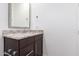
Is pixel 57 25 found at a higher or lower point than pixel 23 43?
higher

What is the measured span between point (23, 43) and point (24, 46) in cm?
6

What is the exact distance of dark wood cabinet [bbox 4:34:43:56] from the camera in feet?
4.32

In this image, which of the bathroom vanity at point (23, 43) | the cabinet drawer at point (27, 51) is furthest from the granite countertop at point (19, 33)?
the cabinet drawer at point (27, 51)

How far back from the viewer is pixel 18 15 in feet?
5.03

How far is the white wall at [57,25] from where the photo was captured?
163 centimetres

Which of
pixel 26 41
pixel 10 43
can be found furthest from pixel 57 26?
pixel 10 43

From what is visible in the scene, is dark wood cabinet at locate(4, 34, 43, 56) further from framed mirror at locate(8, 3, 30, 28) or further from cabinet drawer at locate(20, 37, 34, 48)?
framed mirror at locate(8, 3, 30, 28)

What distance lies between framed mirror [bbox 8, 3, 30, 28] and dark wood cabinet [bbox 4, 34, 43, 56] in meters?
0.23

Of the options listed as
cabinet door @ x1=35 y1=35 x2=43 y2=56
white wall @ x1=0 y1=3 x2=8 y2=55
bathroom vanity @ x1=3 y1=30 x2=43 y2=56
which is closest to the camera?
bathroom vanity @ x1=3 y1=30 x2=43 y2=56

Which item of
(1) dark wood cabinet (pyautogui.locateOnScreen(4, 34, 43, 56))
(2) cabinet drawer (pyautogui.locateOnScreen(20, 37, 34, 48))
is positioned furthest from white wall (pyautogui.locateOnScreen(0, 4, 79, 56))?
(2) cabinet drawer (pyautogui.locateOnScreen(20, 37, 34, 48))

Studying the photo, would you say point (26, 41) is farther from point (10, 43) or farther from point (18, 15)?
point (18, 15)

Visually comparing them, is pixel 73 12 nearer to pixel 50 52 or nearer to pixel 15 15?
pixel 50 52

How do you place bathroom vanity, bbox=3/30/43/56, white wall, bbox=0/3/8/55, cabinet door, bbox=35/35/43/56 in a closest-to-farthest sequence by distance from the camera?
bathroom vanity, bbox=3/30/43/56 → white wall, bbox=0/3/8/55 → cabinet door, bbox=35/35/43/56

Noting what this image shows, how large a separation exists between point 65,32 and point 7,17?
3.10ft
